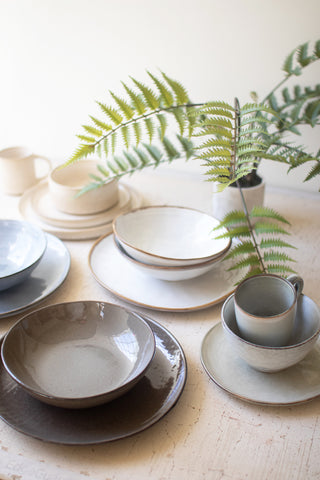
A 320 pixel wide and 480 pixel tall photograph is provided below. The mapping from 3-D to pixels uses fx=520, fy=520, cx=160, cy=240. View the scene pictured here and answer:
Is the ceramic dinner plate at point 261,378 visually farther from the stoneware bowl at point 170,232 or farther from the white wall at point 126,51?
the white wall at point 126,51

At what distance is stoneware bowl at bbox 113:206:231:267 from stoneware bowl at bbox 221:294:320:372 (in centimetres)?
18

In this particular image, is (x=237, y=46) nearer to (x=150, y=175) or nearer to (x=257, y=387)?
(x=150, y=175)

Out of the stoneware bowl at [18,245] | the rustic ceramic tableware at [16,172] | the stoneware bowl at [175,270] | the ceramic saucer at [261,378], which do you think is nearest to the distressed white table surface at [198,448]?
the ceramic saucer at [261,378]

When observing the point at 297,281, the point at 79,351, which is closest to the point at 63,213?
the point at 79,351

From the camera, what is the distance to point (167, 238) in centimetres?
86

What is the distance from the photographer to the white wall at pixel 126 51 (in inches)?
39.6

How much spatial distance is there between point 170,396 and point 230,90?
2.34ft

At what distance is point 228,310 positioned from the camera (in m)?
0.63

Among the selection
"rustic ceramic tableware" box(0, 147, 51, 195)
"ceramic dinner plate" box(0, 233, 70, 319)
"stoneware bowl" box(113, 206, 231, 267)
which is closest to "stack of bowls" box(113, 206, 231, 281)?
"stoneware bowl" box(113, 206, 231, 267)

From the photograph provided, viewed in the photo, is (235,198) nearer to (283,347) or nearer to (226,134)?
(226,134)

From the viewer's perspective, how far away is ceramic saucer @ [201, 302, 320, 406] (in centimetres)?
58

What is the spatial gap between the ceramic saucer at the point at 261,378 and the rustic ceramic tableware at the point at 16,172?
593mm

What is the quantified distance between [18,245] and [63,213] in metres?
0.17

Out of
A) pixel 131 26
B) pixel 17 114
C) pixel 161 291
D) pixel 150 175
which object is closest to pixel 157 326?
pixel 161 291
